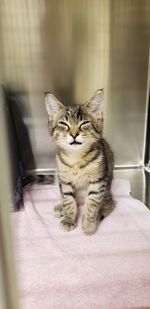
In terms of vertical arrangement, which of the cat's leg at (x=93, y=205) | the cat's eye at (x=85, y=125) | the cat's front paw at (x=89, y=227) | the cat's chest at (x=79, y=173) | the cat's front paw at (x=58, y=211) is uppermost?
the cat's eye at (x=85, y=125)

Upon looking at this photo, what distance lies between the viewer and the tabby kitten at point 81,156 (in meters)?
0.98

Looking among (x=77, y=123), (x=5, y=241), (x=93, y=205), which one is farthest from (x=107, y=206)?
(x=5, y=241)

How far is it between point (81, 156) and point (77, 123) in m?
0.12

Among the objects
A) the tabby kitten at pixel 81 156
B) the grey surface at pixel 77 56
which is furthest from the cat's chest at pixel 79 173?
the grey surface at pixel 77 56

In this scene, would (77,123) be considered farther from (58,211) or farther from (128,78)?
(128,78)

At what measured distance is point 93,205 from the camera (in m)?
1.01

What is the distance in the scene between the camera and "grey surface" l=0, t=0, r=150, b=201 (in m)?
1.29

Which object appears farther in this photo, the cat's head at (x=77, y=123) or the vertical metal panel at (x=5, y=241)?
the cat's head at (x=77, y=123)

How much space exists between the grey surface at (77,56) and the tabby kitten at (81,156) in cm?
39

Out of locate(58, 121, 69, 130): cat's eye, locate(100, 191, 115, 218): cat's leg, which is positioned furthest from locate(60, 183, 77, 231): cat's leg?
locate(58, 121, 69, 130): cat's eye

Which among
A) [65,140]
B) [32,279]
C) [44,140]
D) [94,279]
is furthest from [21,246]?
[44,140]

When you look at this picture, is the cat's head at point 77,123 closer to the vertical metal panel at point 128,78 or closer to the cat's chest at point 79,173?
the cat's chest at point 79,173

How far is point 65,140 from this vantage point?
3.21ft

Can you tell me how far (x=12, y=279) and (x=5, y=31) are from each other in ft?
3.88
